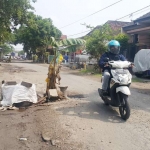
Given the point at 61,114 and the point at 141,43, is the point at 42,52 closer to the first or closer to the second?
the point at 141,43

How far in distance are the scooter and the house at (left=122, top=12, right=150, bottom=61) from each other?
15.1 meters

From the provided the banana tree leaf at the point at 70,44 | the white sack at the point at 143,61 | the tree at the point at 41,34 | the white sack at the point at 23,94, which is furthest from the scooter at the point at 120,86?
the tree at the point at 41,34

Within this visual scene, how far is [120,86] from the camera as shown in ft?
17.5

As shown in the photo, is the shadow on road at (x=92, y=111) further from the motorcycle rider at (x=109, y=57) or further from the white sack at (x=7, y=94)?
the white sack at (x=7, y=94)

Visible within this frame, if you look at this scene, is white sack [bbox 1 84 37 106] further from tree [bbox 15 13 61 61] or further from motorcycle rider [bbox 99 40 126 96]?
tree [bbox 15 13 61 61]

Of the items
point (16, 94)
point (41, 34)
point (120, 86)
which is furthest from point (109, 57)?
point (41, 34)

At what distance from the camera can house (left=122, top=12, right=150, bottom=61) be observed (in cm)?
2062

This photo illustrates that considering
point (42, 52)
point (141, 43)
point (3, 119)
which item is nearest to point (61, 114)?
point (3, 119)

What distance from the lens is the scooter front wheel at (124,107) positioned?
5.11m

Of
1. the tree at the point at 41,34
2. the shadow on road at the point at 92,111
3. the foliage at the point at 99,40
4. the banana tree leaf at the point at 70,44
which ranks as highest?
the tree at the point at 41,34

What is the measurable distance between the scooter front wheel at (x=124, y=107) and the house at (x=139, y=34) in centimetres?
1553

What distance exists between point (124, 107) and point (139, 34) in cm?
1877

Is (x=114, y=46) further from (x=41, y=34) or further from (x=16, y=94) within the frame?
(x=41, y=34)

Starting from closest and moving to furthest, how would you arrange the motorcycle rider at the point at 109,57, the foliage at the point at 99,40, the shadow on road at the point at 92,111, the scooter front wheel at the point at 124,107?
1. the scooter front wheel at the point at 124,107
2. the shadow on road at the point at 92,111
3. the motorcycle rider at the point at 109,57
4. the foliage at the point at 99,40
